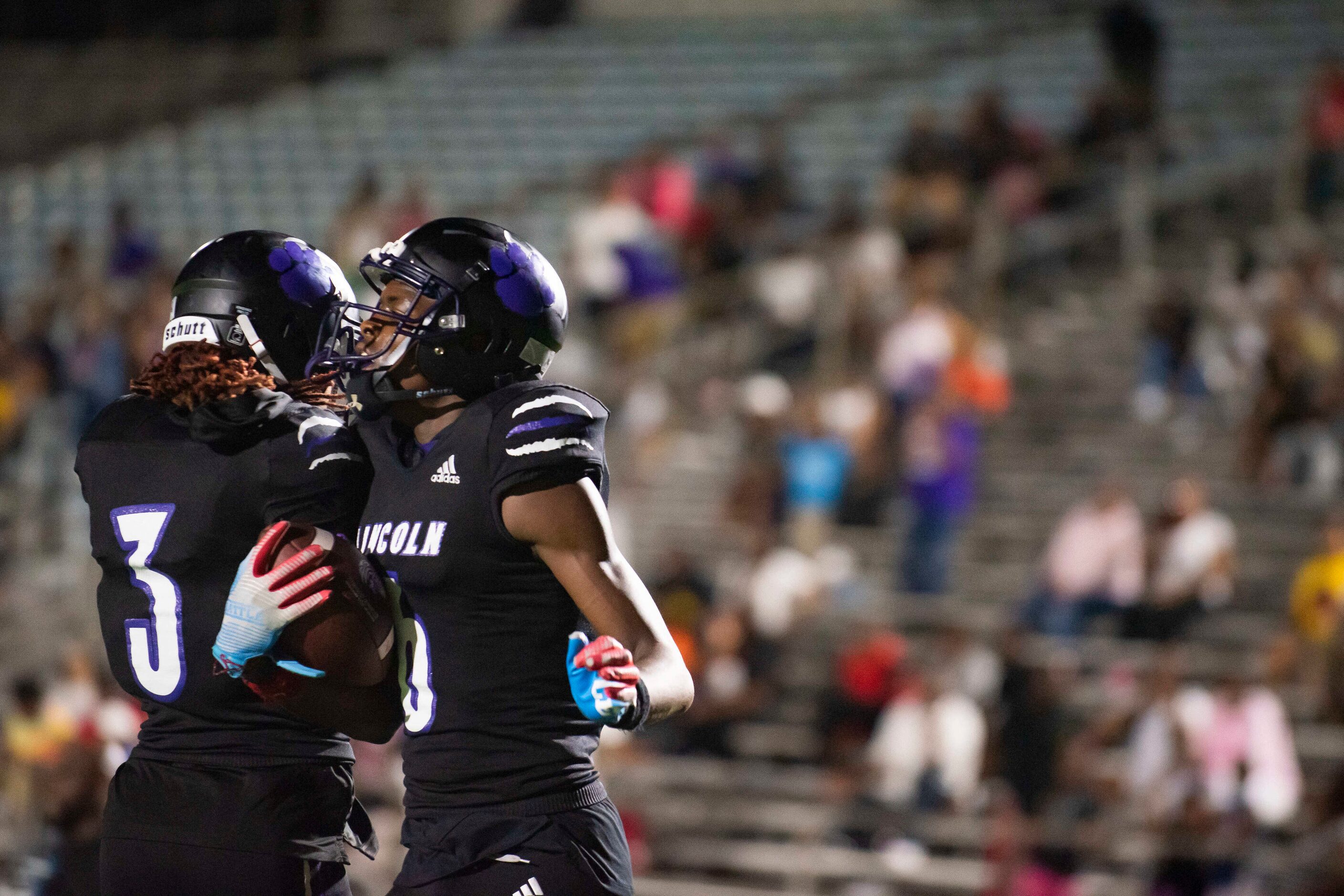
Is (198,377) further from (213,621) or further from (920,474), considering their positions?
(920,474)

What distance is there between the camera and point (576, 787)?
11.3ft

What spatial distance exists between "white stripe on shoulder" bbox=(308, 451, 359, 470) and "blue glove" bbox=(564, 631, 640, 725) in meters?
0.75

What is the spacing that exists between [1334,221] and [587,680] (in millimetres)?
10753

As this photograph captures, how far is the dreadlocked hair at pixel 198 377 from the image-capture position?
3777mm

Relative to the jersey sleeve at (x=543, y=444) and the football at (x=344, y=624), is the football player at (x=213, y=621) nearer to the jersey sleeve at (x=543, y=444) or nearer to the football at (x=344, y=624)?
the football at (x=344, y=624)

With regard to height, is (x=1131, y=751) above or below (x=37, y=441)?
below

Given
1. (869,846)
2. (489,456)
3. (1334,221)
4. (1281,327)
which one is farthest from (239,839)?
(1334,221)

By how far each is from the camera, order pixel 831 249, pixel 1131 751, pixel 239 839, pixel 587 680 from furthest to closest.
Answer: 1. pixel 831 249
2. pixel 1131 751
3. pixel 239 839
4. pixel 587 680

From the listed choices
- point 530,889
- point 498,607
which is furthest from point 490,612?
point 530,889

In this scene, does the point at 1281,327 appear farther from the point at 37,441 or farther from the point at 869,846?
the point at 37,441

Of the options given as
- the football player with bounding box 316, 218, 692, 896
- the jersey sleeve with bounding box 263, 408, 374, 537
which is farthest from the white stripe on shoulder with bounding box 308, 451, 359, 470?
the football player with bounding box 316, 218, 692, 896

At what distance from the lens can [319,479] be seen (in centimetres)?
364

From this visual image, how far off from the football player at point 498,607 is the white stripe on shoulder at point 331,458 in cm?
11

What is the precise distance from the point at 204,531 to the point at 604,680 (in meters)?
1.00
